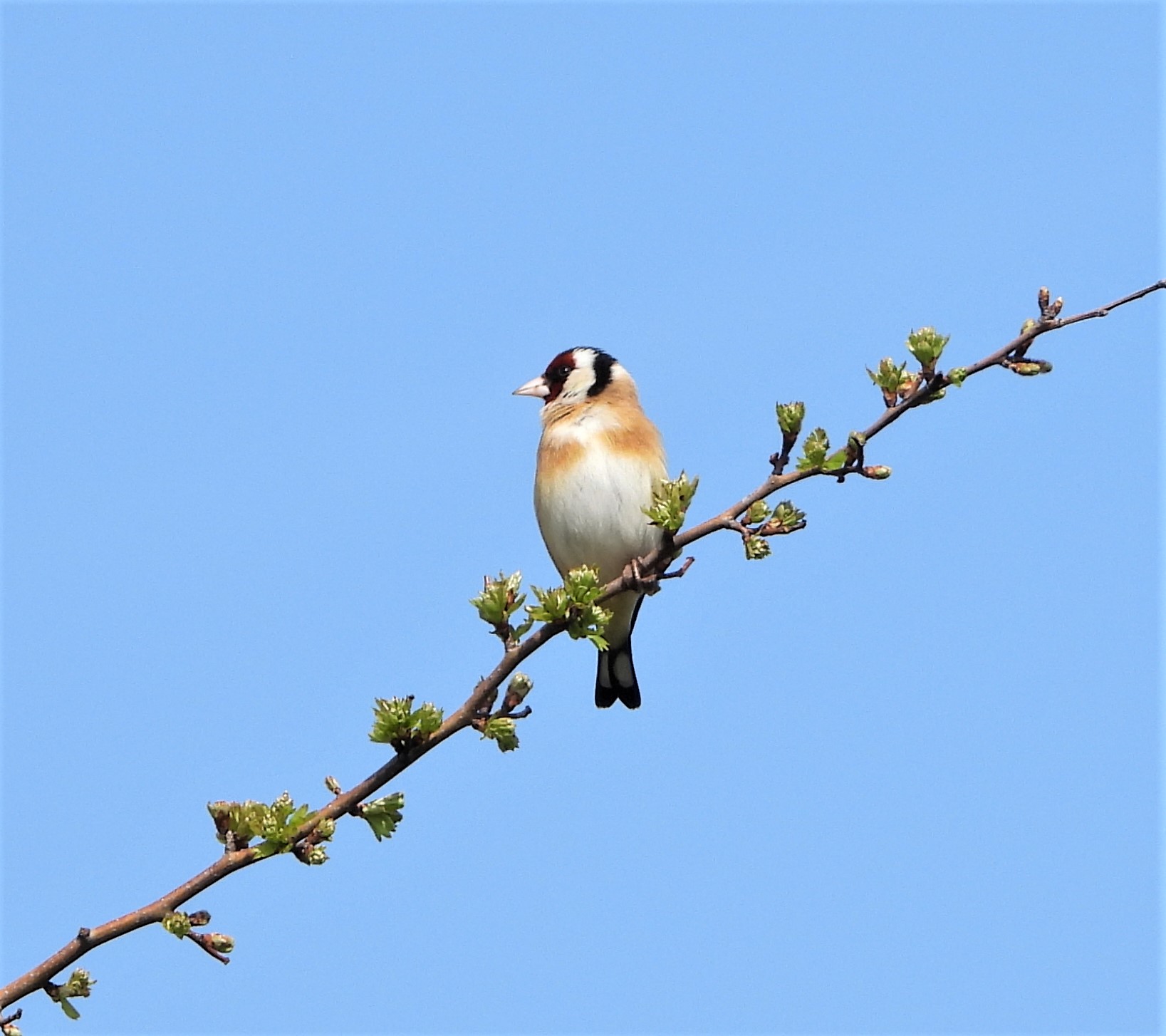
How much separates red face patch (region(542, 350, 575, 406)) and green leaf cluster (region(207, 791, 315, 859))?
4.06m

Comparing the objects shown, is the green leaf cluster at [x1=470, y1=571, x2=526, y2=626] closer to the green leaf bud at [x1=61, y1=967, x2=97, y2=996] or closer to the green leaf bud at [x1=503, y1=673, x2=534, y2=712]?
the green leaf bud at [x1=503, y1=673, x2=534, y2=712]

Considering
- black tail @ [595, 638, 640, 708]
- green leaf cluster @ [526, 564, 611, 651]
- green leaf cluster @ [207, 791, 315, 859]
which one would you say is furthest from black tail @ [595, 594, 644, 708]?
green leaf cluster @ [207, 791, 315, 859]

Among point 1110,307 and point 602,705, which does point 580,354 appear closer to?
point 602,705

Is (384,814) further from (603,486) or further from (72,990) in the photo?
(603,486)

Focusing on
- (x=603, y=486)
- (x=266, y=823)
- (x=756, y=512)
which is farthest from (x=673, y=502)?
(x=603, y=486)

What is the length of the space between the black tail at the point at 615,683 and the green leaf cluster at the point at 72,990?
3853 millimetres

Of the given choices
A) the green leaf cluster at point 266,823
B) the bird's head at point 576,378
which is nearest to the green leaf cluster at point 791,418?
the green leaf cluster at point 266,823

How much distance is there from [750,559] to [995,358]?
2.90 feet

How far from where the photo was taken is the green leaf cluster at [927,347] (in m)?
4.13

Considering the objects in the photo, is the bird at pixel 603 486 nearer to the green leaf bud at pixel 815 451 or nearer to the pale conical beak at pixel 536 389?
the pale conical beak at pixel 536 389

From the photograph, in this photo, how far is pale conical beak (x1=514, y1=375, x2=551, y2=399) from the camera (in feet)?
25.2

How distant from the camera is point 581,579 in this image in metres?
4.12

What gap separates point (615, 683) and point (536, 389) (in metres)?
1.59

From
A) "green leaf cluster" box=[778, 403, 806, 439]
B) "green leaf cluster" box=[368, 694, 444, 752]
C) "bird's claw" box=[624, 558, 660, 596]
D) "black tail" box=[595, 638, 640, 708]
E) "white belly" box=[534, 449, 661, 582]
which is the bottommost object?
"green leaf cluster" box=[368, 694, 444, 752]
